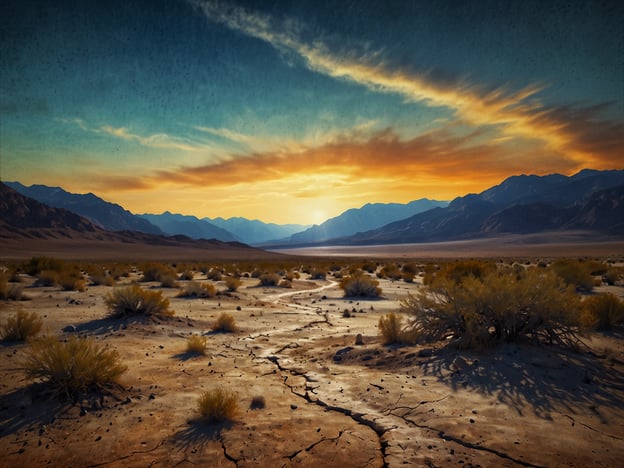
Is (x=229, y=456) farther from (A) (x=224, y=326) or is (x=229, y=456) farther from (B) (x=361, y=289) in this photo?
(B) (x=361, y=289)

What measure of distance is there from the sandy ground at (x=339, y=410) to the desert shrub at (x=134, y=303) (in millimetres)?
2028

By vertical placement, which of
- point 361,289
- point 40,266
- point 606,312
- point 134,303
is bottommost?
point 361,289

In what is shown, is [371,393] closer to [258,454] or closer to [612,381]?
[258,454]

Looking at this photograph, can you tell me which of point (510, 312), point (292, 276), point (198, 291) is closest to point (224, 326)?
point (198, 291)

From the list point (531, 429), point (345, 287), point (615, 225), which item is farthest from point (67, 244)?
point (615, 225)

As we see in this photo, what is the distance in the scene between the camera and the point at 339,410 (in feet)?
18.1

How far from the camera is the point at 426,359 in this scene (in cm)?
723

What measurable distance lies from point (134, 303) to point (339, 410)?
25.9ft

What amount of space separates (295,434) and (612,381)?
17.5ft

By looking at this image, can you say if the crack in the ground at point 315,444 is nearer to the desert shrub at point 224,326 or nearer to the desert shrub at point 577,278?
the desert shrub at point 224,326

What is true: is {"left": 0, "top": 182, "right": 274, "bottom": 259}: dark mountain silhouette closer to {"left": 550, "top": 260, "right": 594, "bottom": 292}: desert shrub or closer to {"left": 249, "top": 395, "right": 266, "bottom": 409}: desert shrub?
{"left": 550, "top": 260, "right": 594, "bottom": 292}: desert shrub

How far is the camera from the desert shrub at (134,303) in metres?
10.9

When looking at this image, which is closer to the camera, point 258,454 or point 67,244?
point 258,454

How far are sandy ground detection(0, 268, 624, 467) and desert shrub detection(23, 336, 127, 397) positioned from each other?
24cm
